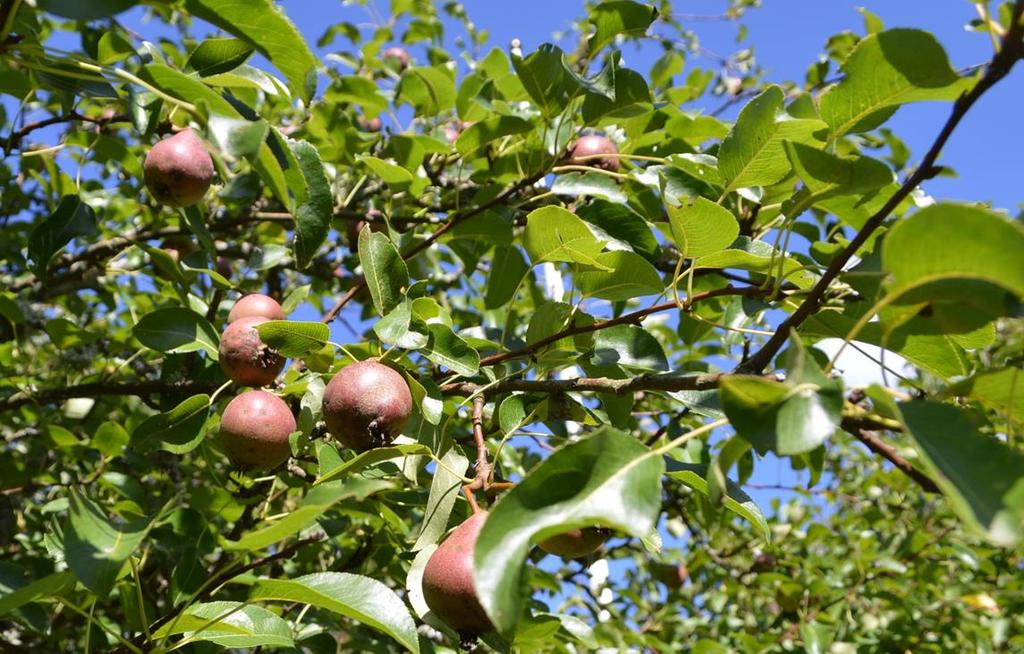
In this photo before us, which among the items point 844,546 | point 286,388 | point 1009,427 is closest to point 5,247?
point 286,388

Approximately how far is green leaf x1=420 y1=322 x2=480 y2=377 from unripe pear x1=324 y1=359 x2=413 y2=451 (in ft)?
0.43

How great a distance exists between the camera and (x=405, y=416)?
4.17 ft

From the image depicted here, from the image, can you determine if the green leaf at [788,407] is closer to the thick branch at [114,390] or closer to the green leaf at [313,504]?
the green leaf at [313,504]

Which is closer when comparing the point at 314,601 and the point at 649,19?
the point at 314,601

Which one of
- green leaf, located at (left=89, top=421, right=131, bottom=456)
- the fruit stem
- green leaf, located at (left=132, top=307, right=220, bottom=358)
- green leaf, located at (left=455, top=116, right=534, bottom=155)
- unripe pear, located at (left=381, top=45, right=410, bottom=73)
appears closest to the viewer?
the fruit stem

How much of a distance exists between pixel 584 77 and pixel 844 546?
10.5 feet

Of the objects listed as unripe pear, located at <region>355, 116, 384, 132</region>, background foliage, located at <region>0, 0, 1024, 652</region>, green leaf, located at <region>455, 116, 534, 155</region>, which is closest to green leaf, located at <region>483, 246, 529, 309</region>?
background foliage, located at <region>0, 0, 1024, 652</region>

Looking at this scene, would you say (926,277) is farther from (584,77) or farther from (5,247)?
(5,247)

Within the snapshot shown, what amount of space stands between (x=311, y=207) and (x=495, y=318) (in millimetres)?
1185

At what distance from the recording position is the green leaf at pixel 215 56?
1.48 m

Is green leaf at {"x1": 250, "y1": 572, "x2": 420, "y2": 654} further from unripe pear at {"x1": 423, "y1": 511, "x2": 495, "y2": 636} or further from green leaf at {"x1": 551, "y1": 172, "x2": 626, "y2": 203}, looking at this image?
green leaf at {"x1": 551, "y1": 172, "x2": 626, "y2": 203}

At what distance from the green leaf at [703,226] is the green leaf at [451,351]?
0.39 meters

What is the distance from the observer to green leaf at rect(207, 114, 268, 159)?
1.00 meters

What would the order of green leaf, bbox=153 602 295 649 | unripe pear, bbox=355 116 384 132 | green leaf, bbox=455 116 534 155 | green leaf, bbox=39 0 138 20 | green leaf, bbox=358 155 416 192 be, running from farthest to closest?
1. unripe pear, bbox=355 116 384 132
2. green leaf, bbox=455 116 534 155
3. green leaf, bbox=358 155 416 192
4. green leaf, bbox=153 602 295 649
5. green leaf, bbox=39 0 138 20
